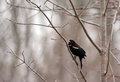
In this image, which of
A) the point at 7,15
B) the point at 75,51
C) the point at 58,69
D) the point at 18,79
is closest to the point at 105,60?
the point at 75,51

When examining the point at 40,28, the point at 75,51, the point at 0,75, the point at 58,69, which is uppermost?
the point at 75,51

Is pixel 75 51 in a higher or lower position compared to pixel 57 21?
higher

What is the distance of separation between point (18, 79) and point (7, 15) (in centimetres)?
276

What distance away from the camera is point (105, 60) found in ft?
14.8

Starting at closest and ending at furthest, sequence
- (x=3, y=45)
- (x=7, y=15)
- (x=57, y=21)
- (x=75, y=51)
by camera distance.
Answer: (x=75, y=51), (x=3, y=45), (x=7, y=15), (x=57, y=21)

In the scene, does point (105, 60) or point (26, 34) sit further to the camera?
point (26, 34)

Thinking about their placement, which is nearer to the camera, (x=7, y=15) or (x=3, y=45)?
(x=3, y=45)

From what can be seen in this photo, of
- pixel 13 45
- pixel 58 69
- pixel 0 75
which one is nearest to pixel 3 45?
pixel 0 75

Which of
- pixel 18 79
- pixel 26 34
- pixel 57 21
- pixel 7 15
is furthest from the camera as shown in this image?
pixel 57 21

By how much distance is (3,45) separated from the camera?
1238cm

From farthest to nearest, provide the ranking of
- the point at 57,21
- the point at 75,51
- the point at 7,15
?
the point at 57,21, the point at 7,15, the point at 75,51

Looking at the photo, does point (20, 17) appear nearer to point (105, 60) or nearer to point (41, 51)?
point (41, 51)

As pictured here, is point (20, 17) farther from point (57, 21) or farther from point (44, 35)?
point (57, 21)

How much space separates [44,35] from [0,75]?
314cm
